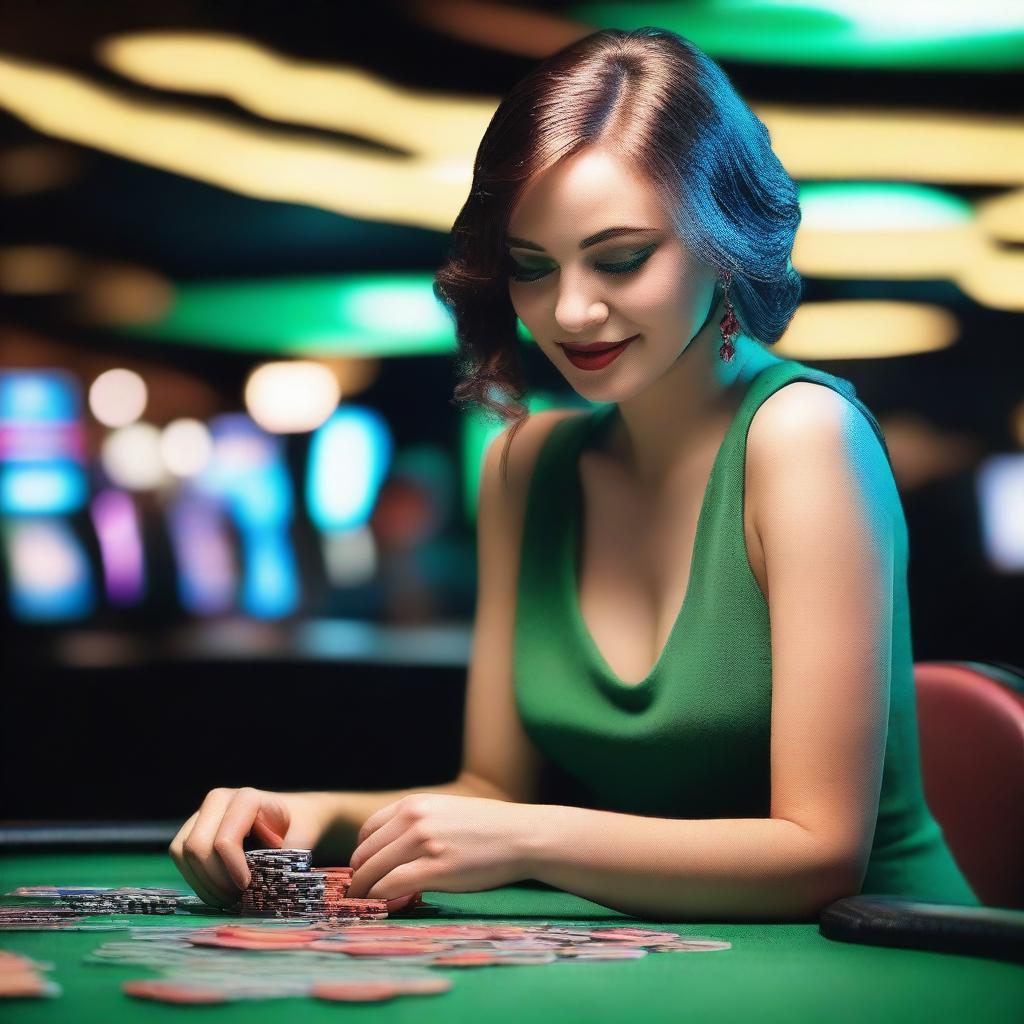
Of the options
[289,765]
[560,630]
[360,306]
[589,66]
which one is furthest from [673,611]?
[360,306]

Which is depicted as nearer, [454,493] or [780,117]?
[780,117]

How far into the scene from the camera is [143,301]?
6172 millimetres

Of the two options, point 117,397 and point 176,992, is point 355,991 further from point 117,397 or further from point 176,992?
point 117,397

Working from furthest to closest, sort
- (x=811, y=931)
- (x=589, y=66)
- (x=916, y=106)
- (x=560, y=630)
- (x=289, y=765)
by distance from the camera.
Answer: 1. (x=916, y=106)
2. (x=289, y=765)
3. (x=560, y=630)
4. (x=589, y=66)
5. (x=811, y=931)

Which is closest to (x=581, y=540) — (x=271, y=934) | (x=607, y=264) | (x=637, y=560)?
(x=637, y=560)

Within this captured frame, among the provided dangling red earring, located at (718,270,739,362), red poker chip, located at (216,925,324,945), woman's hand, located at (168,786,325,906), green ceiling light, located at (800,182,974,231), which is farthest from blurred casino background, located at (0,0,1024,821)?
red poker chip, located at (216,925,324,945)

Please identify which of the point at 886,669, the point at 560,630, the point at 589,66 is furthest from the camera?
the point at 560,630

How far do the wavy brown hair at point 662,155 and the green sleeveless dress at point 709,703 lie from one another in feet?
0.52

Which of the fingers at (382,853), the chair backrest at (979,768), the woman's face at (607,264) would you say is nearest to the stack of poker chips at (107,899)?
the fingers at (382,853)

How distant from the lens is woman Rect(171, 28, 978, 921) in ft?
5.02

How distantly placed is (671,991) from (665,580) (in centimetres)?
85

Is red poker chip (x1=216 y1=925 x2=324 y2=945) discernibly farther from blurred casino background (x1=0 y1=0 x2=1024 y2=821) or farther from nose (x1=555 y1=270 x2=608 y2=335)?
blurred casino background (x1=0 y1=0 x2=1024 y2=821)

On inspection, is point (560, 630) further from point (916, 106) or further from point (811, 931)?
point (916, 106)

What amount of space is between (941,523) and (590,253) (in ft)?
15.3
